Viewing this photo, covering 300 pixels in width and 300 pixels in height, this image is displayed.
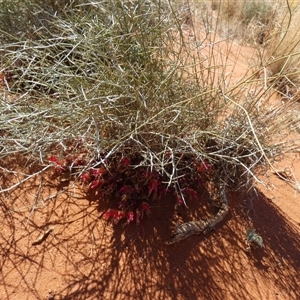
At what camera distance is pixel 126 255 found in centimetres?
175

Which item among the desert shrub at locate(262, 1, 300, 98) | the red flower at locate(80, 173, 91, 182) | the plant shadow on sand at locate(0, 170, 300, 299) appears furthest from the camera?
the desert shrub at locate(262, 1, 300, 98)

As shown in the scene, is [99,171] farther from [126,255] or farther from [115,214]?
[126,255]

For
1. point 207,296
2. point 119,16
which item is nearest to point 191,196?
point 207,296

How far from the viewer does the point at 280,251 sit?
1984 mm

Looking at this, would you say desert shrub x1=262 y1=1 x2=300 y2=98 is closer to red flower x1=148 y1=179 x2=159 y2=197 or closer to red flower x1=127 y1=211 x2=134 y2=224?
red flower x1=148 y1=179 x2=159 y2=197

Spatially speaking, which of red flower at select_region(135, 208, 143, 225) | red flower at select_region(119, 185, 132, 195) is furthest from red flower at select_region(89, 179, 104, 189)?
red flower at select_region(135, 208, 143, 225)

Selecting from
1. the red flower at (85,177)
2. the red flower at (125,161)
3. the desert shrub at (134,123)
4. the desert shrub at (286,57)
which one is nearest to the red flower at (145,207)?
the desert shrub at (134,123)

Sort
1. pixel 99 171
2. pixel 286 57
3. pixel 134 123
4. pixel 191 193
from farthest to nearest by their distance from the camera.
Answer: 1. pixel 286 57
2. pixel 191 193
3. pixel 99 171
4. pixel 134 123

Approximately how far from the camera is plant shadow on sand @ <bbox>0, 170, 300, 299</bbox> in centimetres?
165

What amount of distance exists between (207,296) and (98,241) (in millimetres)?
572

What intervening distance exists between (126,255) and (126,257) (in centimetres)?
1

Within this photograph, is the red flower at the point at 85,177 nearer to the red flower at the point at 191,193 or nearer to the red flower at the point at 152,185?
the red flower at the point at 152,185

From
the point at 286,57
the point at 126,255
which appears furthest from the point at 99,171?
the point at 286,57

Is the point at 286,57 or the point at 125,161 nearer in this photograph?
the point at 125,161
